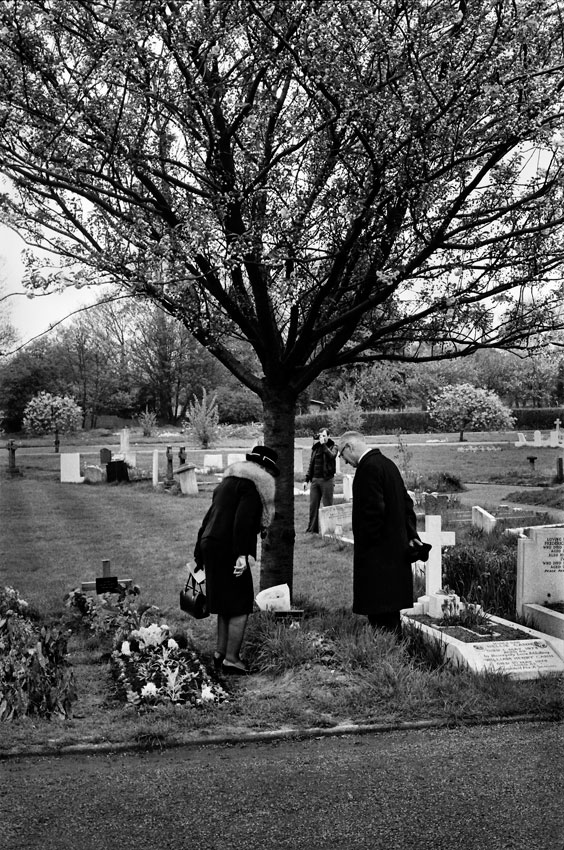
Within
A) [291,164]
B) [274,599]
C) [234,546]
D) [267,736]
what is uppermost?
[291,164]

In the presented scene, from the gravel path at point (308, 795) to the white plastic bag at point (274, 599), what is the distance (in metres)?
1.82

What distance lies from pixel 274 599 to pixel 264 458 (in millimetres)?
1299

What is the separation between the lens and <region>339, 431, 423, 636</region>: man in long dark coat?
5.50 m

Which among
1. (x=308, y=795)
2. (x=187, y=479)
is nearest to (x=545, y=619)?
(x=308, y=795)

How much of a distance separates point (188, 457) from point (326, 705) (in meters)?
2.91

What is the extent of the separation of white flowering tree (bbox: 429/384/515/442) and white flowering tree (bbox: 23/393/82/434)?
2.96 meters

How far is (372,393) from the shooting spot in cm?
743

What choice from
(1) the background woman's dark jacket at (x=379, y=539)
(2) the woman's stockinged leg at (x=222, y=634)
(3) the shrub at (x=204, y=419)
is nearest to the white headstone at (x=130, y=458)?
(3) the shrub at (x=204, y=419)

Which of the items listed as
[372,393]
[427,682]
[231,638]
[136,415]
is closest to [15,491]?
[136,415]

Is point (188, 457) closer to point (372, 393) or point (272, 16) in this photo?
point (372, 393)

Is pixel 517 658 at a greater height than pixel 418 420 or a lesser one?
lesser

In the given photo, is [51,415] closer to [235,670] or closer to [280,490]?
[280,490]

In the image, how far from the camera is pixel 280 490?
656 centimetres

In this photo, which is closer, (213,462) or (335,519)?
(213,462)
